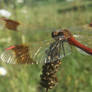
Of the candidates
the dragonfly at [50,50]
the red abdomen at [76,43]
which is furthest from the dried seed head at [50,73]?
the red abdomen at [76,43]

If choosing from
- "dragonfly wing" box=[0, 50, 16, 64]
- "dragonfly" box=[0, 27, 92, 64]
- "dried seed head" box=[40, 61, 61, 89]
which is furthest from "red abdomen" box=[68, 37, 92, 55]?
"dragonfly wing" box=[0, 50, 16, 64]

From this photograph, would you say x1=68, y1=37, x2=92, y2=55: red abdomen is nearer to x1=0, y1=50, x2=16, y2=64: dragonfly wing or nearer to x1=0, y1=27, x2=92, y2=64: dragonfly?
x1=0, y1=27, x2=92, y2=64: dragonfly

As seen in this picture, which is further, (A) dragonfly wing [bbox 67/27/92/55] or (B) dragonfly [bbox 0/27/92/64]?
(A) dragonfly wing [bbox 67/27/92/55]

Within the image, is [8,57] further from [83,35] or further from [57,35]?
[83,35]

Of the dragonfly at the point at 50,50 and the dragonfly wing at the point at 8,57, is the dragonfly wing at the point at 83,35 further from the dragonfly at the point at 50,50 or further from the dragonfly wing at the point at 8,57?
Result: the dragonfly wing at the point at 8,57

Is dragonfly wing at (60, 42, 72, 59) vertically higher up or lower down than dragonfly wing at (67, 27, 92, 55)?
lower down

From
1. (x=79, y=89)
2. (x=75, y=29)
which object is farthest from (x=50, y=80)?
(x=79, y=89)

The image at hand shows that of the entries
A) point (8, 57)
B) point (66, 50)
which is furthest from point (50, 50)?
point (8, 57)

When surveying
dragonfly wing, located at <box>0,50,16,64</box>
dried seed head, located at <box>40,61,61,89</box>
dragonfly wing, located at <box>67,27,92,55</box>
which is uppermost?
dragonfly wing, located at <box>67,27,92,55</box>

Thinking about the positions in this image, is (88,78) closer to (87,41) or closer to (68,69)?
(68,69)

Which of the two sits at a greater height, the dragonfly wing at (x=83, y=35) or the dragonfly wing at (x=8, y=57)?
the dragonfly wing at (x=83, y=35)

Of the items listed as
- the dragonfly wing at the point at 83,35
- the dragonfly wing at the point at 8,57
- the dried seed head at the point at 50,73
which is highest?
the dragonfly wing at the point at 83,35
